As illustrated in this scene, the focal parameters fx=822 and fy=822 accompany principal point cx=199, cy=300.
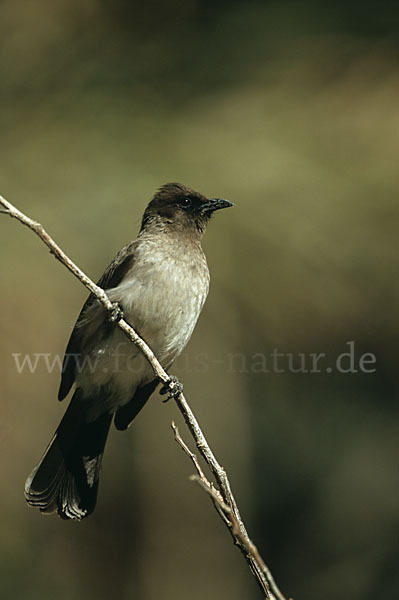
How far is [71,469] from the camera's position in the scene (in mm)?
4504

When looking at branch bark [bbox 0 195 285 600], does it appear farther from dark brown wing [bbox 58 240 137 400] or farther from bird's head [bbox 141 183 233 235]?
bird's head [bbox 141 183 233 235]

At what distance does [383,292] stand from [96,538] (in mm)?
3044

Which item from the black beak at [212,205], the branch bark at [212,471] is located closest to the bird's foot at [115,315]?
the branch bark at [212,471]

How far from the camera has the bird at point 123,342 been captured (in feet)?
14.0

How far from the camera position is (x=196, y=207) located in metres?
4.88

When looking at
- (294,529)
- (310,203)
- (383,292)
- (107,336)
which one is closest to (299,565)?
(294,529)

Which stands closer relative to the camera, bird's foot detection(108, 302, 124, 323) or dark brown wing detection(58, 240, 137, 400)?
bird's foot detection(108, 302, 124, 323)

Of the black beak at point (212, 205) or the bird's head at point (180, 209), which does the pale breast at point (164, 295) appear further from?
the black beak at point (212, 205)

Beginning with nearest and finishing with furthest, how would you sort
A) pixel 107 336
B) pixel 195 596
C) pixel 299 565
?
pixel 107 336 → pixel 195 596 → pixel 299 565

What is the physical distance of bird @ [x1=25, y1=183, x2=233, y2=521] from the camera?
4.28 meters

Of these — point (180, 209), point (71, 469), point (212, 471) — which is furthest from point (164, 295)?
point (212, 471)

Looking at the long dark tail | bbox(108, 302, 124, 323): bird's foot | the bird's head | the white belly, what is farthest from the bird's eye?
the long dark tail

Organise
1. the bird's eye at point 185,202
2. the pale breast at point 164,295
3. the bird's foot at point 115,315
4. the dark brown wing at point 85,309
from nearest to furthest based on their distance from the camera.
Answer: the bird's foot at point 115,315 → the pale breast at point 164,295 → the dark brown wing at point 85,309 → the bird's eye at point 185,202

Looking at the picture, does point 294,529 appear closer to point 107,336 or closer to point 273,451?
A: point 273,451
